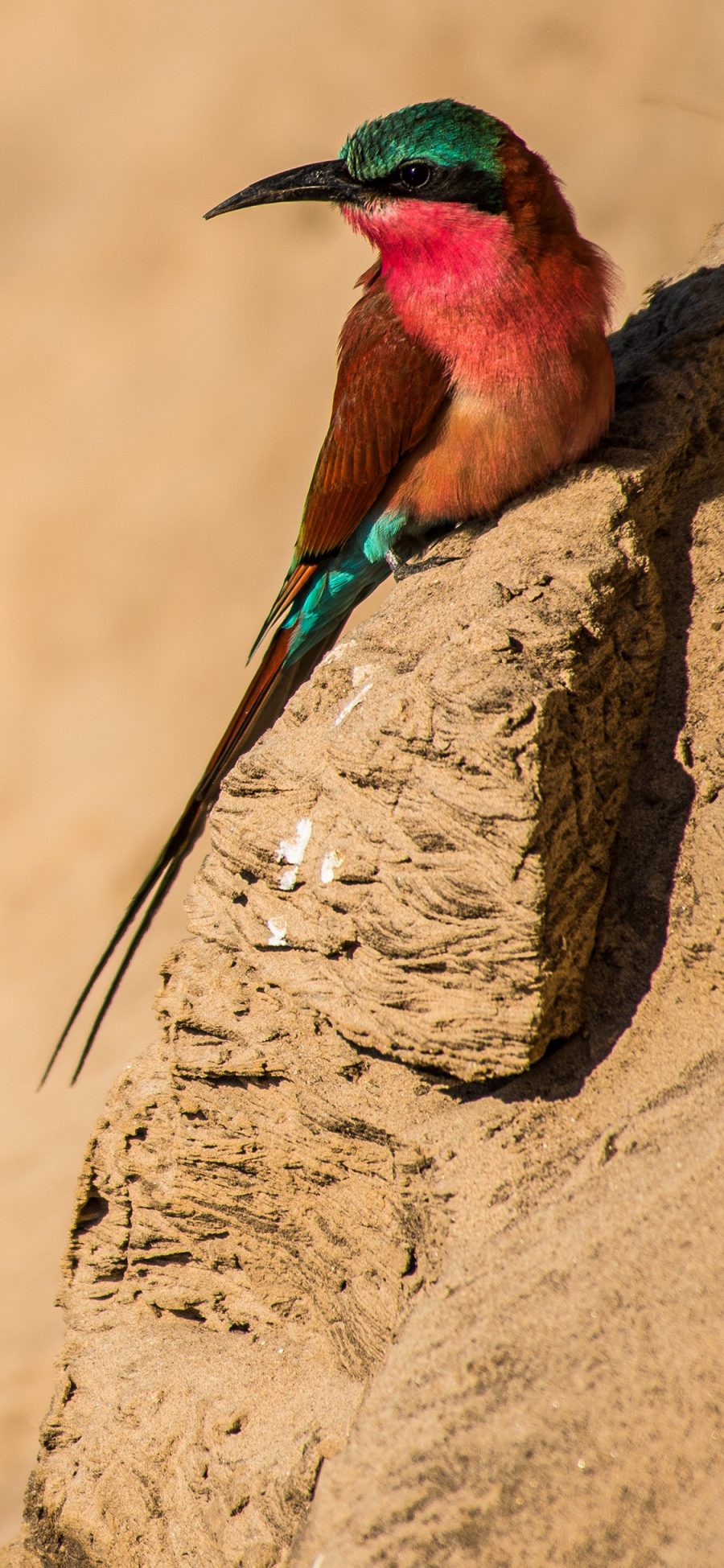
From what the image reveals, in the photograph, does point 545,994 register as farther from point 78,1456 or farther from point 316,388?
point 316,388

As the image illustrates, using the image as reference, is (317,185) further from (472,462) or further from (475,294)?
(472,462)

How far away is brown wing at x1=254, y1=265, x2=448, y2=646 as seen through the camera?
107 inches

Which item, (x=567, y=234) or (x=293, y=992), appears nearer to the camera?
(x=293, y=992)

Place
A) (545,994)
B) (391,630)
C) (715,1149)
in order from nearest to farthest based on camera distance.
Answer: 1. (715,1149)
2. (545,994)
3. (391,630)

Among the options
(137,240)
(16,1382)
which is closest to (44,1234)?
(16,1382)

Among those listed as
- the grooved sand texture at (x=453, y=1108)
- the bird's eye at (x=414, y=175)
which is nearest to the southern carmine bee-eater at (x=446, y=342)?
the bird's eye at (x=414, y=175)

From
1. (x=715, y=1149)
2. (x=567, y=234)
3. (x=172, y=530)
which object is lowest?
(x=715, y=1149)

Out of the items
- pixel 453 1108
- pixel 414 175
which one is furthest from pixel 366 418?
pixel 453 1108

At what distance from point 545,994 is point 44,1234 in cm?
328

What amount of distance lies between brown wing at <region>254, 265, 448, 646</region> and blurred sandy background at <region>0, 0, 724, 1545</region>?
2.92 m

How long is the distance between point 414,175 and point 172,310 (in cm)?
450

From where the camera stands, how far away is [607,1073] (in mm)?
1907

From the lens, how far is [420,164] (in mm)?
2664

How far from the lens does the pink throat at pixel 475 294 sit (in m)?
2.52
